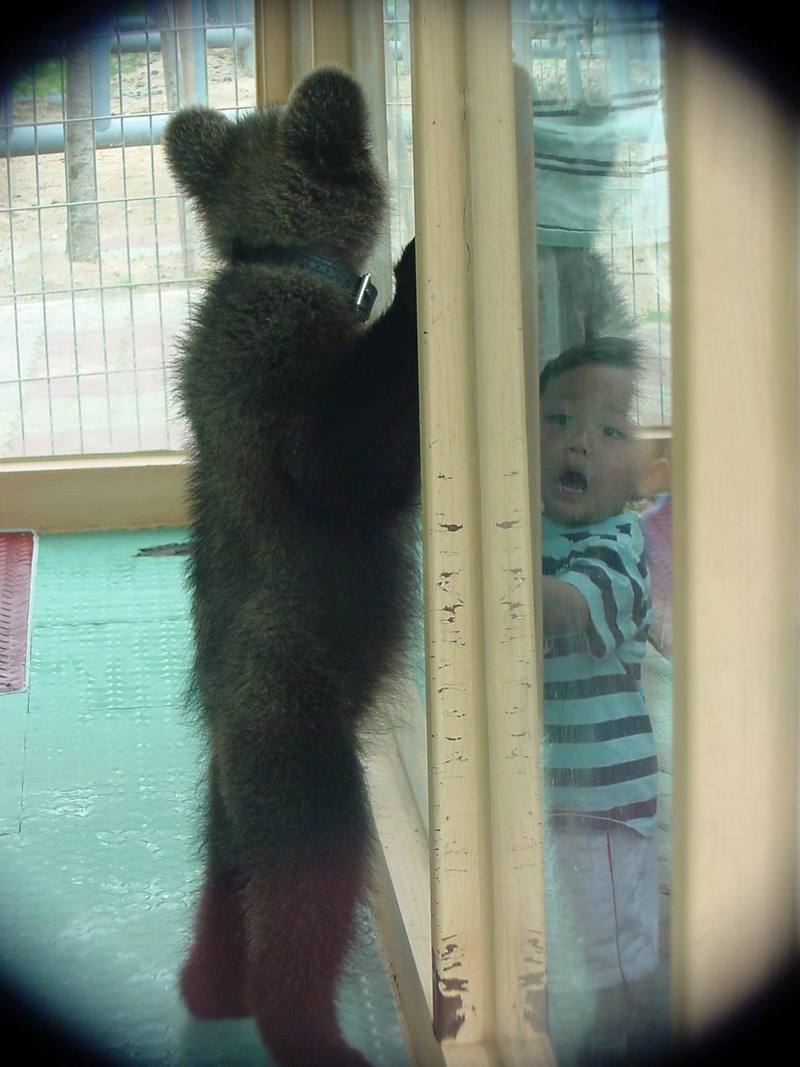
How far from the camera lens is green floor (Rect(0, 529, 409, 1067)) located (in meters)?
1.97

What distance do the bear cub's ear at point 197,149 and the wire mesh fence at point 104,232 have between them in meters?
2.42

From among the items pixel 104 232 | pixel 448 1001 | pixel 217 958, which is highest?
pixel 104 232

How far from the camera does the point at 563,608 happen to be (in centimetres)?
140

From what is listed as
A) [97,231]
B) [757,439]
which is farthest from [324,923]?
[97,231]

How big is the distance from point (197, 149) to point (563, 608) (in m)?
1.38

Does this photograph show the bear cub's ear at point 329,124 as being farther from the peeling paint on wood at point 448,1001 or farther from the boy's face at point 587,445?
the peeling paint on wood at point 448,1001

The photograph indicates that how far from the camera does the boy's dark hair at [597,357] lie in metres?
1.12

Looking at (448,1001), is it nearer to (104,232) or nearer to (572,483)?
(572,483)

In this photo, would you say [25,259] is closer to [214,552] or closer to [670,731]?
[214,552]

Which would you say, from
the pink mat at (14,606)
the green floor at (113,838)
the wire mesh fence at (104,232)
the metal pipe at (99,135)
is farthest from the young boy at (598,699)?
the metal pipe at (99,135)

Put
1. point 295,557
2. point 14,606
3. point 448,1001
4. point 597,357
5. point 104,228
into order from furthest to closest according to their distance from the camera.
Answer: point 104,228 < point 14,606 < point 295,557 < point 448,1001 < point 597,357

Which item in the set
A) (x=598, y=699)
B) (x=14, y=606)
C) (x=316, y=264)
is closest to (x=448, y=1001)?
(x=598, y=699)

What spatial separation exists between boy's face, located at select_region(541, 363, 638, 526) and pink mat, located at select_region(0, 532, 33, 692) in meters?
2.71

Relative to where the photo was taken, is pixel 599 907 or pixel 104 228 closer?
pixel 599 907
